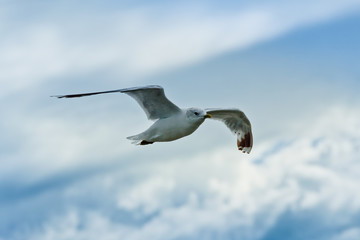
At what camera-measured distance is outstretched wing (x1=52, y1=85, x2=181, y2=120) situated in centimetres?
1730

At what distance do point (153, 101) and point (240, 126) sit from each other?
221 inches

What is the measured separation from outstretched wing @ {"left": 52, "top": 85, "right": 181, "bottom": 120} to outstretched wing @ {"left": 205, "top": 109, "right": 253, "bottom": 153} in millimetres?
4043

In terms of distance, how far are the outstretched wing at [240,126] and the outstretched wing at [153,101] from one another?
4.04m

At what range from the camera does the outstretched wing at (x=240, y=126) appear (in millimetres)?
22016

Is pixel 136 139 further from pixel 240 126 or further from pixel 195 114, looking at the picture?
pixel 240 126

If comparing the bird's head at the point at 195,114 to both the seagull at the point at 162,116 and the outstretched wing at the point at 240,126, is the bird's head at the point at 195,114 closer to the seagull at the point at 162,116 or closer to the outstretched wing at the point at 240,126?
the seagull at the point at 162,116

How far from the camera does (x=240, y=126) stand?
74.0 ft

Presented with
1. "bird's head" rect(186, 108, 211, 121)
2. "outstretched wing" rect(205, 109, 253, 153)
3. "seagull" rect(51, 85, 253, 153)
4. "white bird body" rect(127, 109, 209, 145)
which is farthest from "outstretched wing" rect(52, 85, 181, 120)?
"outstretched wing" rect(205, 109, 253, 153)

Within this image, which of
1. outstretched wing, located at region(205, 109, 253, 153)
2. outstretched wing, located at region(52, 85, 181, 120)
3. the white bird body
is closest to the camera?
outstretched wing, located at region(52, 85, 181, 120)

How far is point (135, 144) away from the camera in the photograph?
18.5m

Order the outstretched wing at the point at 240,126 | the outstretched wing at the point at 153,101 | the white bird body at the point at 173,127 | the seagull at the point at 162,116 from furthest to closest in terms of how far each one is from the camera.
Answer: the outstretched wing at the point at 240,126 → the white bird body at the point at 173,127 → the seagull at the point at 162,116 → the outstretched wing at the point at 153,101

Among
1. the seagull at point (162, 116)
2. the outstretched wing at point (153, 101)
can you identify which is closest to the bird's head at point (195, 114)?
the seagull at point (162, 116)

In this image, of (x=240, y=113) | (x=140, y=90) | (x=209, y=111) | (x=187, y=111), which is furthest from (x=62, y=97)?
(x=240, y=113)

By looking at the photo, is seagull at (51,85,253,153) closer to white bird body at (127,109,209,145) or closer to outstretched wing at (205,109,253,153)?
white bird body at (127,109,209,145)
